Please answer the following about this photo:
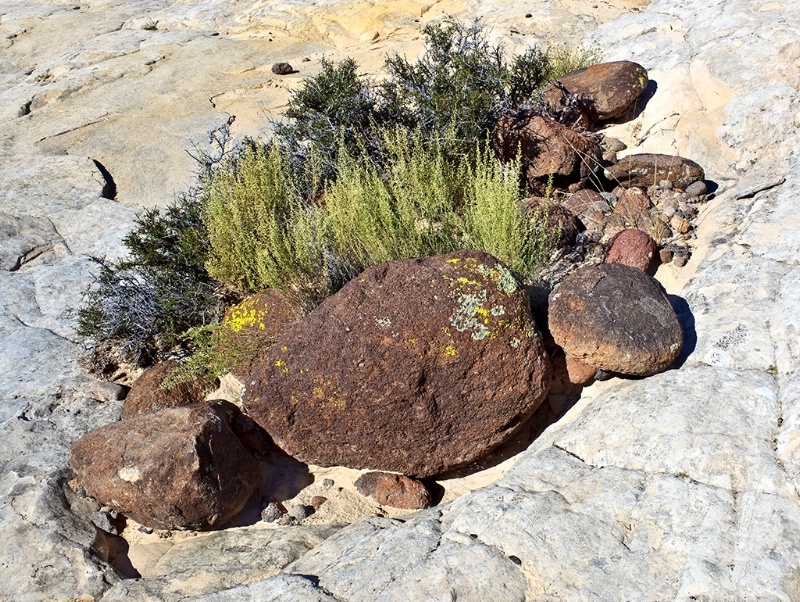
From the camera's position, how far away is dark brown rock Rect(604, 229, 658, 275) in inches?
169

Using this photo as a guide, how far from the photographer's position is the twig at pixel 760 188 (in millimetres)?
4465

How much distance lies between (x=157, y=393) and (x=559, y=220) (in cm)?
267

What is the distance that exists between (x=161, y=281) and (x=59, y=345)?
74 centimetres

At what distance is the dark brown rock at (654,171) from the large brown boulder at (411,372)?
209 cm

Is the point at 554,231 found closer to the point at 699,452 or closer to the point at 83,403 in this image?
the point at 699,452

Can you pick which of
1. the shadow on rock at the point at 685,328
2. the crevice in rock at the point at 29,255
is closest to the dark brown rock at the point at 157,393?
the crevice in rock at the point at 29,255

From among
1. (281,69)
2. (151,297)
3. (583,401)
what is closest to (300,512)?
(583,401)

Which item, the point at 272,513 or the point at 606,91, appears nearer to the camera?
the point at 272,513

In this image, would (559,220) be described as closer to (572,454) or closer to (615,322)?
(615,322)

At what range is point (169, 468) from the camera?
3.26 m

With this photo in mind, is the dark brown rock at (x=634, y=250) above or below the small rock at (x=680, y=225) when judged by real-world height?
above

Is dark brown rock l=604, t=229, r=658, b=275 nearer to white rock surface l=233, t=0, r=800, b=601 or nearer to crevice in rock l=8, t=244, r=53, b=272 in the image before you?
white rock surface l=233, t=0, r=800, b=601

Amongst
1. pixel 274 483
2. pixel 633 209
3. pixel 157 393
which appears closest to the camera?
pixel 274 483

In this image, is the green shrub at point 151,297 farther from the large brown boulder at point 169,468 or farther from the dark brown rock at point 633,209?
the dark brown rock at point 633,209
